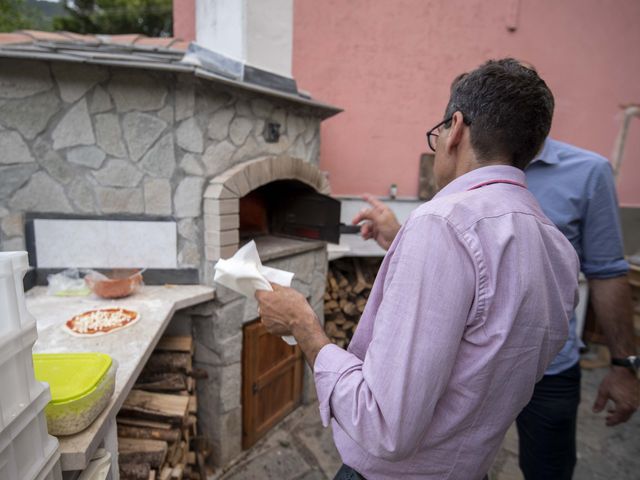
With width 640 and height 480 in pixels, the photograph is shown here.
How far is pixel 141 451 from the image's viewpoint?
6.47 ft

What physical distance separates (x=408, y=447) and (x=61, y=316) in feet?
6.88

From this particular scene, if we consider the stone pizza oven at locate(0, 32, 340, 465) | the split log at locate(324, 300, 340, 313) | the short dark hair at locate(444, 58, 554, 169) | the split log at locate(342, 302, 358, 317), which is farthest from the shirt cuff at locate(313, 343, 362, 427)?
the split log at locate(342, 302, 358, 317)

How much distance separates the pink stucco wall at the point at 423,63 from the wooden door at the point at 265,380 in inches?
98.1

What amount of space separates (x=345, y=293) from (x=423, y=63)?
3.23 metres

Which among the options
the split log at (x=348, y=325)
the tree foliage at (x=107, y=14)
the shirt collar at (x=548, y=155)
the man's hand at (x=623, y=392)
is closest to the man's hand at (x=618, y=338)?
the man's hand at (x=623, y=392)

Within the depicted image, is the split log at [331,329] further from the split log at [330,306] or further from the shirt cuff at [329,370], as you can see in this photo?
the shirt cuff at [329,370]

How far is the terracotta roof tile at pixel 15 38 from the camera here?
8.16ft

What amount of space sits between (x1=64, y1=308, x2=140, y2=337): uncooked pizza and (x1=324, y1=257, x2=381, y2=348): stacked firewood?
241cm

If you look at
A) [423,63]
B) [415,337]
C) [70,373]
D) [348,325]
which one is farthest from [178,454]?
[423,63]

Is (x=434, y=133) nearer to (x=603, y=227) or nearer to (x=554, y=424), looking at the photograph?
(x=603, y=227)

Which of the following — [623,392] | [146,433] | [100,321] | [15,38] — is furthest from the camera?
[15,38]

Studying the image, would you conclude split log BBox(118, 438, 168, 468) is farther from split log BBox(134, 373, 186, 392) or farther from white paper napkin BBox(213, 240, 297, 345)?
white paper napkin BBox(213, 240, 297, 345)

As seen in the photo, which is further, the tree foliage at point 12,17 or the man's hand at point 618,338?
the tree foliage at point 12,17

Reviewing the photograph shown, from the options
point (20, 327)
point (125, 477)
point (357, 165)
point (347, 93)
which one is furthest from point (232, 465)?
point (347, 93)
